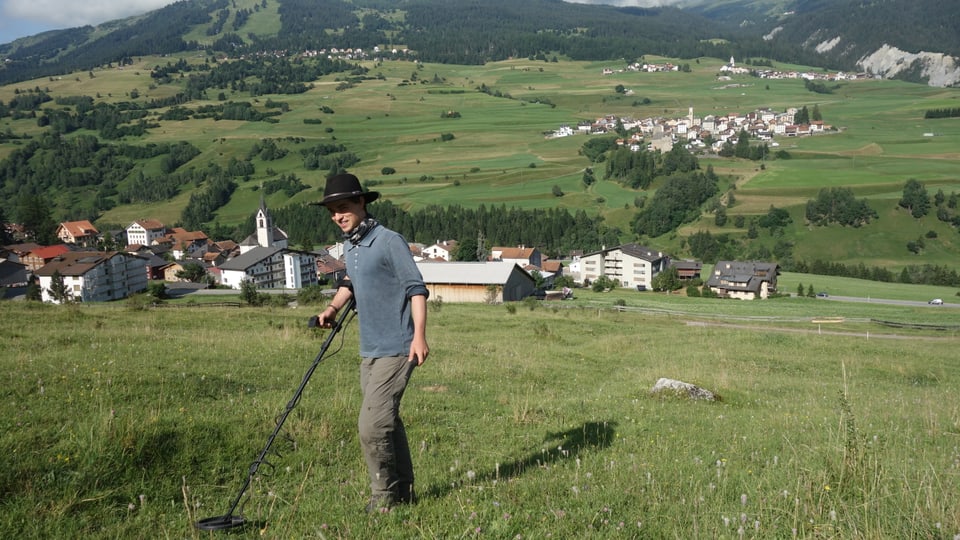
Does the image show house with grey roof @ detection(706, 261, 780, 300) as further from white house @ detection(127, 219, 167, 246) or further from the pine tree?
white house @ detection(127, 219, 167, 246)

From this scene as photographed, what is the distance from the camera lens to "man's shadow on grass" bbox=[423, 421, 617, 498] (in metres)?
5.79

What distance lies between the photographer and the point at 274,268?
105125mm

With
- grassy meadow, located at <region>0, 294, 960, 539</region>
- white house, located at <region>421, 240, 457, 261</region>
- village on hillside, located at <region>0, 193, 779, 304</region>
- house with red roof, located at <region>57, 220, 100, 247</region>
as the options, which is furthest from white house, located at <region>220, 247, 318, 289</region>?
grassy meadow, located at <region>0, 294, 960, 539</region>

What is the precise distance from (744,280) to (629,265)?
67.1ft

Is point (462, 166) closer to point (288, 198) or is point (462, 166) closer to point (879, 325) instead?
point (288, 198)

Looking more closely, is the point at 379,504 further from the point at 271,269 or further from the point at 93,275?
the point at 271,269

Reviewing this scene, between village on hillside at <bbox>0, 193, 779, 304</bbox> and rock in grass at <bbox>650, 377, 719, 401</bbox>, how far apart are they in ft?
165

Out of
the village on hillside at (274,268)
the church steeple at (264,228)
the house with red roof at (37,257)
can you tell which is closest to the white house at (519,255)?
the village on hillside at (274,268)

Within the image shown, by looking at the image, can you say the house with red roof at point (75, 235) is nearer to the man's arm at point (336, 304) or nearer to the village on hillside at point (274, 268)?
the village on hillside at point (274, 268)

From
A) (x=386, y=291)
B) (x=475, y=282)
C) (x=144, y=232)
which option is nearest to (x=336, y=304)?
(x=386, y=291)

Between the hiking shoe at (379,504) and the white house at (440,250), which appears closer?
the hiking shoe at (379,504)

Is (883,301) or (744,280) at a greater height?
(744,280)

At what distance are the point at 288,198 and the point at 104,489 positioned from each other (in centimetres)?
16422

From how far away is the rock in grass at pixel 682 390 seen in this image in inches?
456
